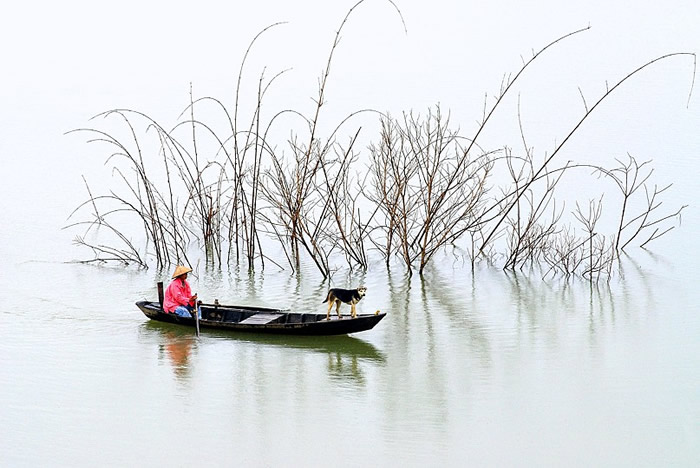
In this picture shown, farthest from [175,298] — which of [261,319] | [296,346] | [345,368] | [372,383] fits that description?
[372,383]

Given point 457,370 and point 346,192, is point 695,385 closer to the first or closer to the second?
point 457,370

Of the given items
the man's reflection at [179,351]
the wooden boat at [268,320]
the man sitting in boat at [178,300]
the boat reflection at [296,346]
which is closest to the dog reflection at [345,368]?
the boat reflection at [296,346]

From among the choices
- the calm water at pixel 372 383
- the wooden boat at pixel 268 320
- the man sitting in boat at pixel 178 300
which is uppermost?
the man sitting in boat at pixel 178 300

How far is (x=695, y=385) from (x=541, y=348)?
62.9 inches

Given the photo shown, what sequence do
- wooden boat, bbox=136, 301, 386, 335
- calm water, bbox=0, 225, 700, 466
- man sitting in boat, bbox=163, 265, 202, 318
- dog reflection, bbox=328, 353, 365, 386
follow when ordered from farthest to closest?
man sitting in boat, bbox=163, 265, 202, 318 < wooden boat, bbox=136, 301, 386, 335 < dog reflection, bbox=328, 353, 365, 386 < calm water, bbox=0, 225, 700, 466

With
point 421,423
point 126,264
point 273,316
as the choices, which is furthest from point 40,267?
point 421,423

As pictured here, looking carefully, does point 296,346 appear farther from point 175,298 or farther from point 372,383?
point 175,298

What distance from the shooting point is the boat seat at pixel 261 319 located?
9584mm

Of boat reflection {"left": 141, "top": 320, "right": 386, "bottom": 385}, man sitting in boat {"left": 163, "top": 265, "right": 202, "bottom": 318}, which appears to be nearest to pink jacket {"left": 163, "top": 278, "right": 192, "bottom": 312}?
man sitting in boat {"left": 163, "top": 265, "right": 202, "bottom": 318}

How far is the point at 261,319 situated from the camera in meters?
9.70

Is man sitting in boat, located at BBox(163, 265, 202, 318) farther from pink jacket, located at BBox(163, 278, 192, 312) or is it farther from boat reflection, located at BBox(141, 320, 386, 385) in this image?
boat reflection, located at BBox(141, 320, 386, 385)

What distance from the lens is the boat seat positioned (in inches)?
377

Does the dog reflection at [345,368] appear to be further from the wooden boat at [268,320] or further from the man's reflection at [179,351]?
the man's reflection at [179,351]

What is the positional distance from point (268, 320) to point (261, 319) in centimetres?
11
